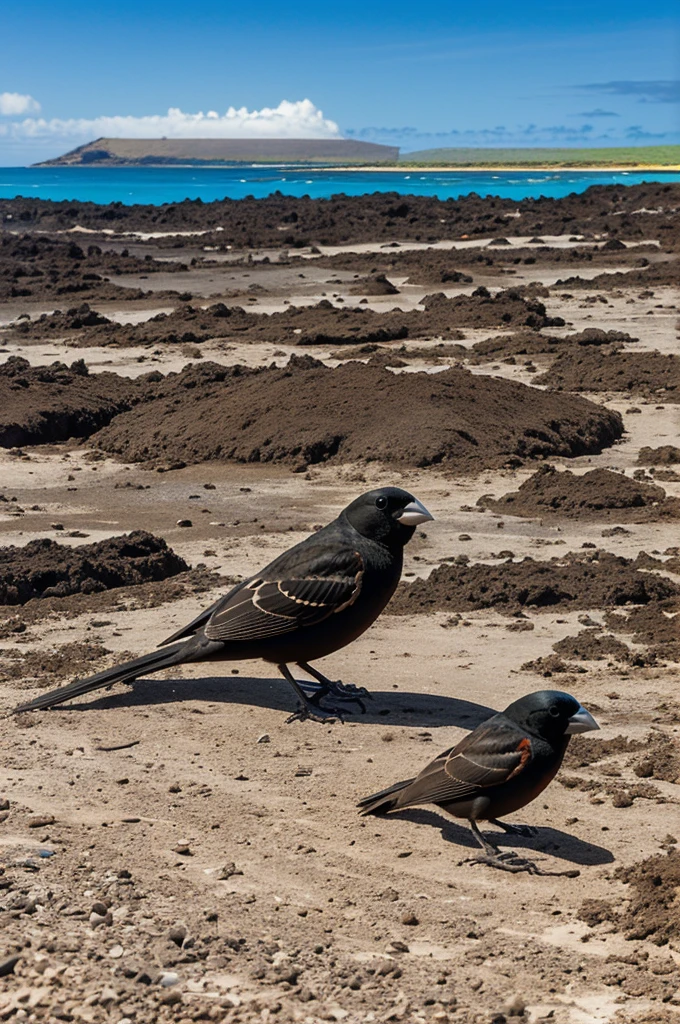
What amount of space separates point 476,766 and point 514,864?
39 centimetres

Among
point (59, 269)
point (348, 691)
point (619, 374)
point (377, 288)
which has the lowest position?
point (348, 691)

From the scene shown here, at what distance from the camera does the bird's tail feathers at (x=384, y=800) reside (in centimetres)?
541

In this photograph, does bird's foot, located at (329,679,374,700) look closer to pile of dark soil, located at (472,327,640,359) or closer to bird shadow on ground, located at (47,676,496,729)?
bird shadow on ground, located at (47,676,496,729)

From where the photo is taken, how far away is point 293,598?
6477 mm

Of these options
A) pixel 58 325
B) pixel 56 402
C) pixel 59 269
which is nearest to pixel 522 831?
pixel 56 402

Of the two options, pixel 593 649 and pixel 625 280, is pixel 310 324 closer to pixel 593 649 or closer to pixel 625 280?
pixel 625 280

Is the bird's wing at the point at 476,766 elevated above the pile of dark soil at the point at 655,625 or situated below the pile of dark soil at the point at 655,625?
above

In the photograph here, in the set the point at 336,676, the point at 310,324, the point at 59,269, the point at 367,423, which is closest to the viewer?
the point at 336,676

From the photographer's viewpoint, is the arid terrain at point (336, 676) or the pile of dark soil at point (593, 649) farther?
the pile of dark soil at point (593, 649)

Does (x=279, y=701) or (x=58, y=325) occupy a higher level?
(x=58, y=325)

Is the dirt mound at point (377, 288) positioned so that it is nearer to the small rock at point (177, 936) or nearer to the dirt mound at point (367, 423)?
the dirt mound at point (367, 423)

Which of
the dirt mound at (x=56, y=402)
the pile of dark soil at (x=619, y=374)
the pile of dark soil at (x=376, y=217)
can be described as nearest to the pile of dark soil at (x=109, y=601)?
the dirt mound at (x=56, y=402)

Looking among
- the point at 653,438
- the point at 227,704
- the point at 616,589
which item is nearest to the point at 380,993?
the point at 227,704

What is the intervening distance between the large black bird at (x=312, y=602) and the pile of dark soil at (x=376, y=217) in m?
31.5
